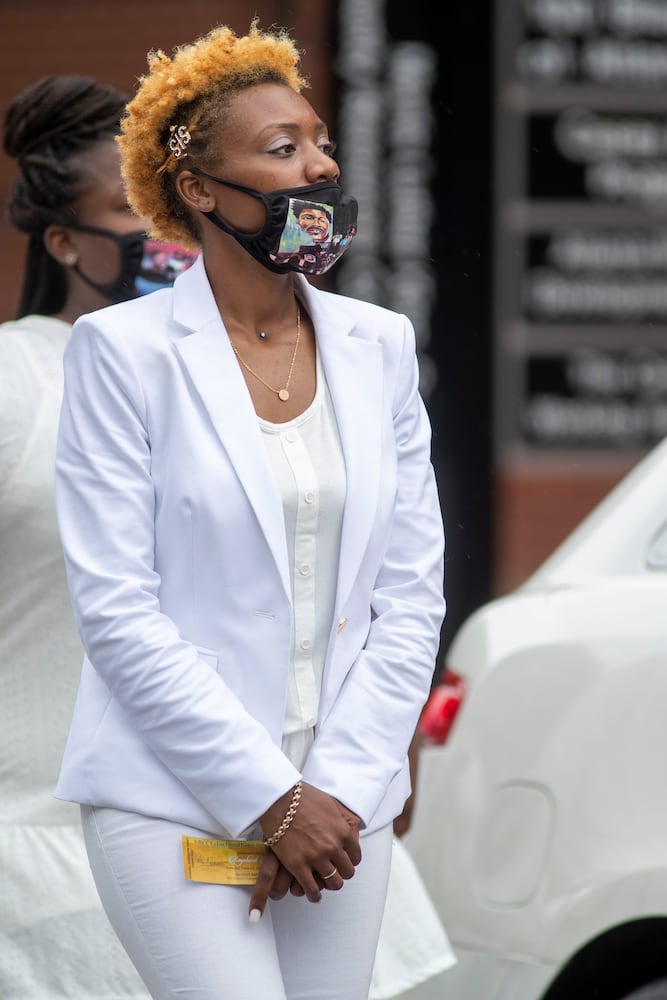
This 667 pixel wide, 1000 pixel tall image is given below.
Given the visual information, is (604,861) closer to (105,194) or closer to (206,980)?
(206,980)

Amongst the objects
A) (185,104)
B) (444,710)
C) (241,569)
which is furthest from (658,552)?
(185,104)

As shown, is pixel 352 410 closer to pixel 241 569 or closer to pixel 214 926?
pixel 241 569

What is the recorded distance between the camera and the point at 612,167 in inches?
300

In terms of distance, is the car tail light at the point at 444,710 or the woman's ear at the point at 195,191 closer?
the woman's ear at the point at 195,191

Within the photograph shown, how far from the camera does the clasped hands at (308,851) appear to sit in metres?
2.22

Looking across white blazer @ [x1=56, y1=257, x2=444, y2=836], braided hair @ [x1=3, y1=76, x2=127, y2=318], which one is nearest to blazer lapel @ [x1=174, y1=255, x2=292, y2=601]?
white blazer @ [x1=56, y1=257, x2=444, y2=836]

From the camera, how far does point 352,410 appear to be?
2.44m

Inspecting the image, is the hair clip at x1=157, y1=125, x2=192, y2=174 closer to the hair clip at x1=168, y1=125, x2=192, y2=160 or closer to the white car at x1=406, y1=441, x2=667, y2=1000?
the hair clip at x1=168, y1=125, x2=192, y2=160

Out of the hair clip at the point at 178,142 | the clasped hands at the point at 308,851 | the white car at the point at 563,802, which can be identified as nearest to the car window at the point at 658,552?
the white car at the point at 563,802

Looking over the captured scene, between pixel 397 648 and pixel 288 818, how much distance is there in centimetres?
32

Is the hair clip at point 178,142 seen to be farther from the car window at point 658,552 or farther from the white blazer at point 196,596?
the car window at point 658,552

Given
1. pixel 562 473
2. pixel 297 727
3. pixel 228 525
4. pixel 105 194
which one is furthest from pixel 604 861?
pixel 562 473

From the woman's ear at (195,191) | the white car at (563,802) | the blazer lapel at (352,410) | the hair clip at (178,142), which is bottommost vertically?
the white car at (563,802)

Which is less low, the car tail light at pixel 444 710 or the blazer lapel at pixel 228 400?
the blazer lapel at pixel 228 400
